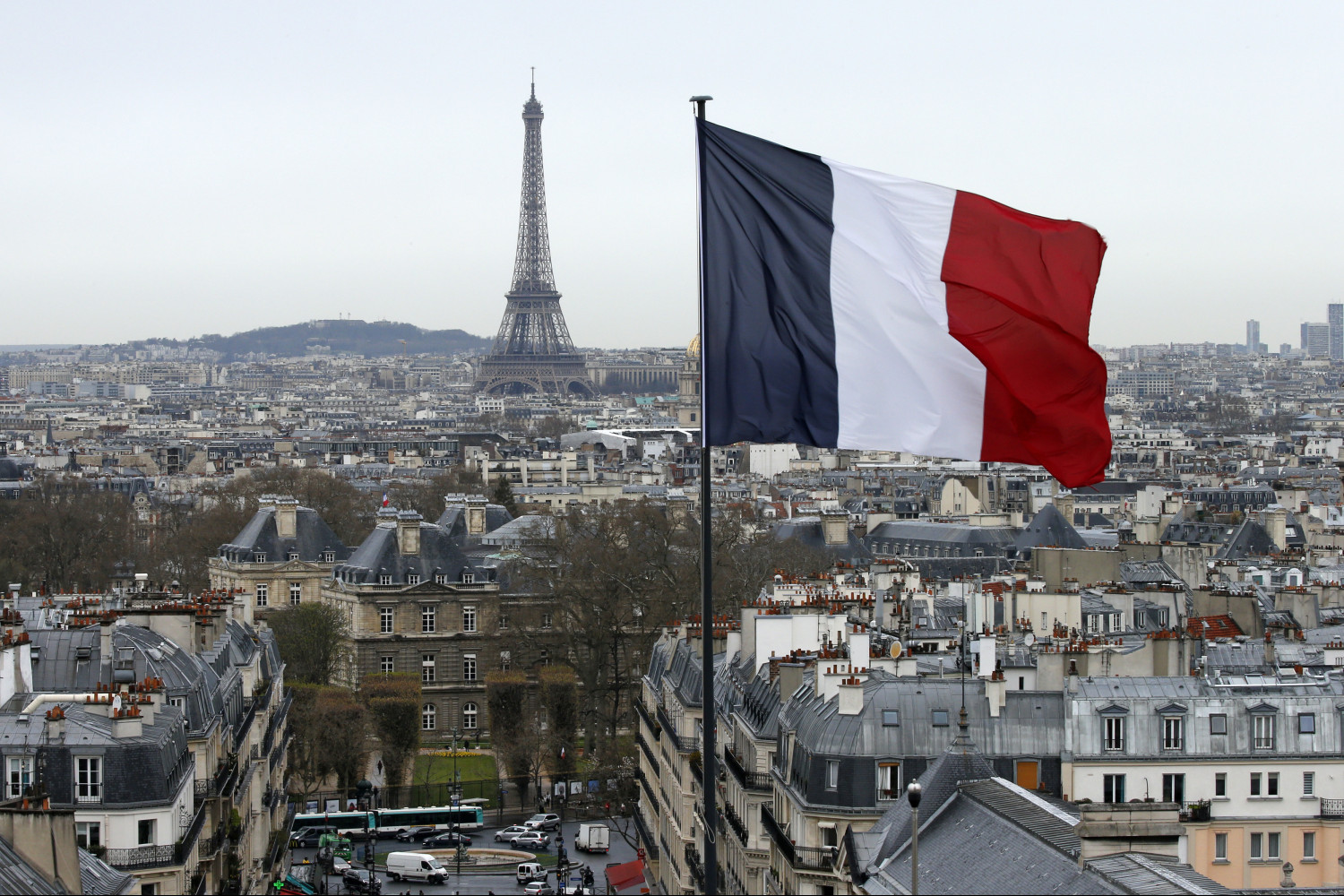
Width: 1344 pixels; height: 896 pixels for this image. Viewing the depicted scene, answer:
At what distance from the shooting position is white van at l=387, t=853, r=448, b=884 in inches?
1714

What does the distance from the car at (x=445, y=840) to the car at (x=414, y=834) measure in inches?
10.2

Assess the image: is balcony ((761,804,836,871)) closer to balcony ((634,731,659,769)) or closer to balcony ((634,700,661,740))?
balcony ((634,700,661,740))

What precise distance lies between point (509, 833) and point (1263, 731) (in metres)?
22.0

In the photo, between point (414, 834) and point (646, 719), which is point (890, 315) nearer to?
point (646, 719)

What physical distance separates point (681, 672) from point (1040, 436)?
26.2m

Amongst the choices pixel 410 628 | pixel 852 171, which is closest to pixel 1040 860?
pixel 852 171

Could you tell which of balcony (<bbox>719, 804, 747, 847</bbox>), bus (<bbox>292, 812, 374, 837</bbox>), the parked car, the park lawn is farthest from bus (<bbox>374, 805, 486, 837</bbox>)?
balcony (<bbox>719, 804, 747, 847</bbox>)

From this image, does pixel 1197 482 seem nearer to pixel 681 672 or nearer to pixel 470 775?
pixel 470 775

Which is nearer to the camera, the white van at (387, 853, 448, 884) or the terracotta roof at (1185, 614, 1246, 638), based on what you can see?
the terracotta roof at (1185, 614, 1246, 638)

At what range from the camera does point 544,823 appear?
48.3 metres

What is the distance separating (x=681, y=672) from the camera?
134ft

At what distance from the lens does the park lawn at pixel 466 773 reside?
174 feet

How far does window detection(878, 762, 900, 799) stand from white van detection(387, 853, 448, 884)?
18.1m

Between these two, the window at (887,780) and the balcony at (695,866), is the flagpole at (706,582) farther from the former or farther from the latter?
the balcony at (695,866)
